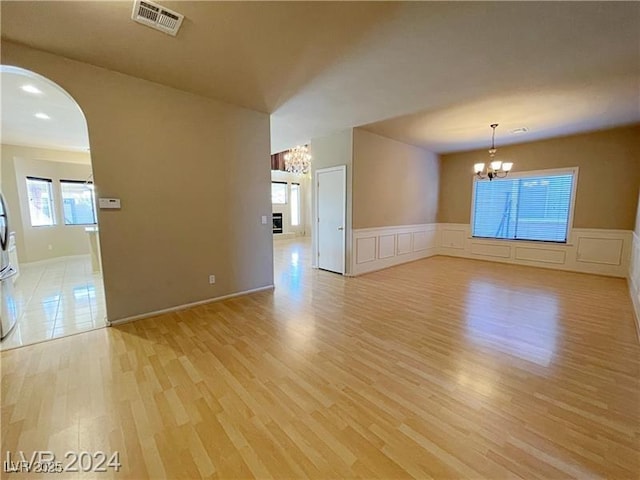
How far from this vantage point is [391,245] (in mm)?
6133

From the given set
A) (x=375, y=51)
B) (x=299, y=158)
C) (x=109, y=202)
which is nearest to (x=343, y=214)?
(x=375, y=51)

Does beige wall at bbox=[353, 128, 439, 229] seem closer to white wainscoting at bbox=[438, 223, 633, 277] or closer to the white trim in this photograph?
the white trim

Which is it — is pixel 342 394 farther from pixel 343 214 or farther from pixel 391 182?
pixel 391 182

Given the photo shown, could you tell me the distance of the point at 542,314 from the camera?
136 inches

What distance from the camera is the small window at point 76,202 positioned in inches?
271

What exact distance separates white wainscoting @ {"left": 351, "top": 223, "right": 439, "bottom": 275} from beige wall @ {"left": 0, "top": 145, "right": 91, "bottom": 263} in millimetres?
7290

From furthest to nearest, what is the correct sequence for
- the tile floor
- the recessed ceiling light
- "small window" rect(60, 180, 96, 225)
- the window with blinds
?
"small window" rect(60, 180, 96, 225)
the window with blinds
the recessed ceiling light
the tile floor

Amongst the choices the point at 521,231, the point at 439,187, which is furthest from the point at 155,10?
the point at 521,231

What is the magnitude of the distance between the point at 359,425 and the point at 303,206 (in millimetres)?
11589

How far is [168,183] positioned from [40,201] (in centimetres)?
571

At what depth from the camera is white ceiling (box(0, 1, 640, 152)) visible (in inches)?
80.3

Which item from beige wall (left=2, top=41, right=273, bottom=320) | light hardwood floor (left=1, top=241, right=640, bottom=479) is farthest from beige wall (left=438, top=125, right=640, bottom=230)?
beige wall (left=2, top=41, right=273, bottom=320)

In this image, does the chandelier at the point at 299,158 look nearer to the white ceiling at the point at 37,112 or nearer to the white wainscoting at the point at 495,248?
the white wainscoting at the point at 495,248

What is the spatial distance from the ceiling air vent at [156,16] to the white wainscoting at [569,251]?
23.9ft
